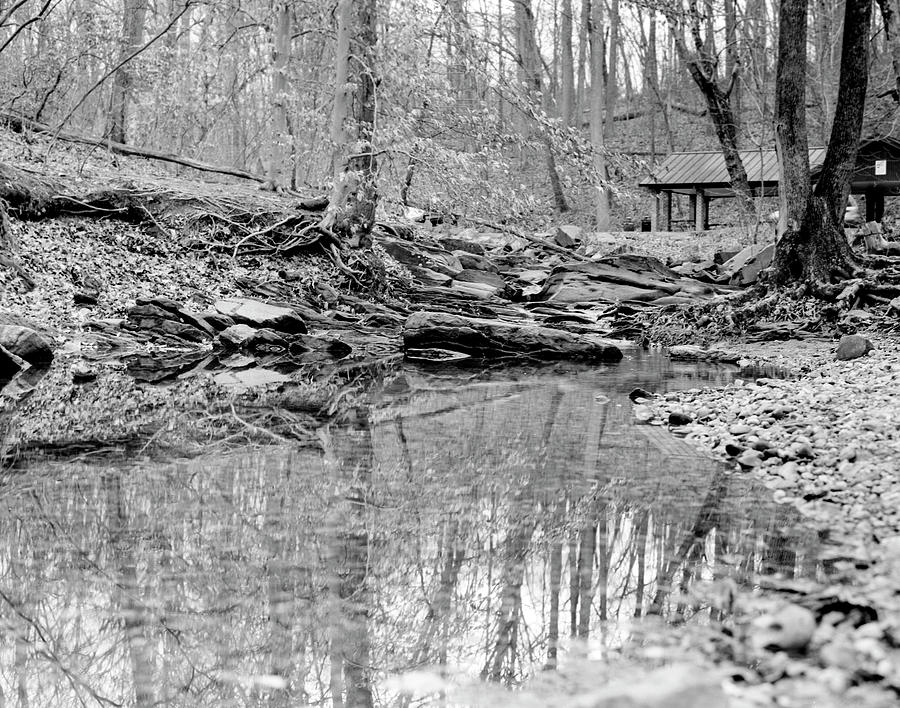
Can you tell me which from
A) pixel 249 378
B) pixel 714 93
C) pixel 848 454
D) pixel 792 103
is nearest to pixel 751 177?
pixel 714 93

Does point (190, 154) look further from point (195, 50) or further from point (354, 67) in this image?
point (354, 67)

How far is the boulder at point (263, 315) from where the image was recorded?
1370 cm

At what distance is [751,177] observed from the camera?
29234mm

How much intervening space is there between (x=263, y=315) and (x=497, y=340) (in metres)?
3.65

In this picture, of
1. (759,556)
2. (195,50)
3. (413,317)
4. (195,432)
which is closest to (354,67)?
(195,50)

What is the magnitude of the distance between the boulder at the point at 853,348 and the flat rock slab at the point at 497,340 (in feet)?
10.8

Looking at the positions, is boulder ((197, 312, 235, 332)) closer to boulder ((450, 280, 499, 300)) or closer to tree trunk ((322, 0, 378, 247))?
tree trunk ((322, 0, 378, 247))

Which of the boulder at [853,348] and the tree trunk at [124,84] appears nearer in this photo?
the boulder at [853,348]

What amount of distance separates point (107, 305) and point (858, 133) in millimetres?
11315

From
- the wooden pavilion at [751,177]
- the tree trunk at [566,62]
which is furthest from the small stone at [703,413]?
the tree trunk at [566,62]

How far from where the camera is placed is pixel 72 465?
6.27 metres

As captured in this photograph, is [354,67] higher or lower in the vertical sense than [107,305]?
higher

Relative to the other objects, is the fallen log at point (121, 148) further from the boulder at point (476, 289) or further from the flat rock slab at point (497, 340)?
the flat rock slab at point (497, 340)

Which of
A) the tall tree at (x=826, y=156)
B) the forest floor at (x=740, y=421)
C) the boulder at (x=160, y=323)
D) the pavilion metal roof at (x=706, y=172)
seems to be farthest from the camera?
the pavilion metal roof at (x=706, y=172)
